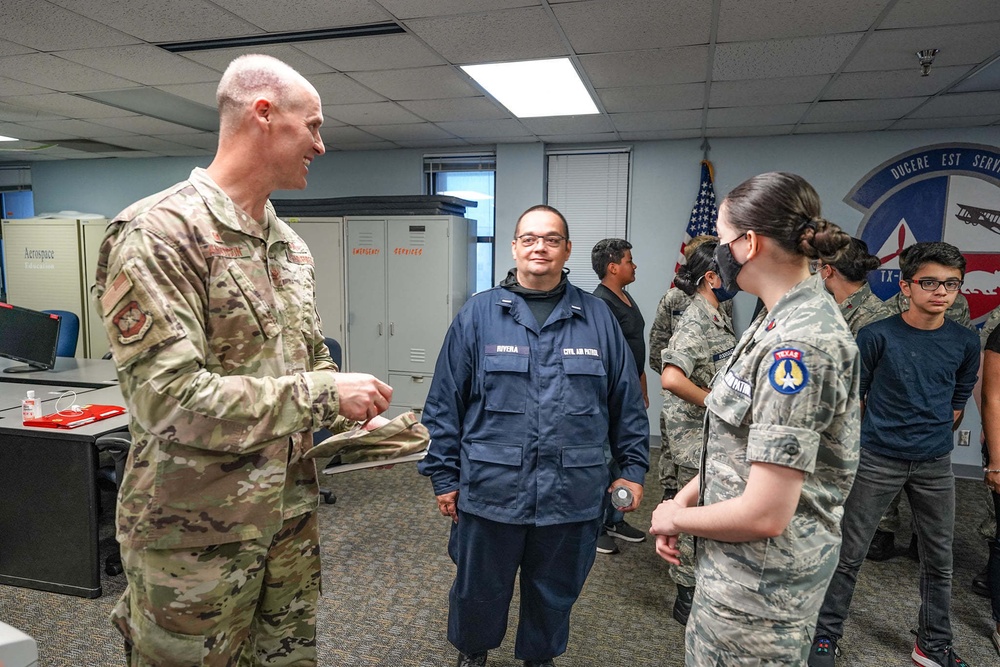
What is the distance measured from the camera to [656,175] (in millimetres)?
4957

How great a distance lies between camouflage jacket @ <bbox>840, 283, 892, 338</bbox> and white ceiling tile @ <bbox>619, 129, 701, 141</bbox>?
1956 millimetres

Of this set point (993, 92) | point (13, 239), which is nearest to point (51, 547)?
point (13, 239)

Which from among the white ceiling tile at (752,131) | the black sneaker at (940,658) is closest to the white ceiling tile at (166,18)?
the white ceiling tile at (752,131)

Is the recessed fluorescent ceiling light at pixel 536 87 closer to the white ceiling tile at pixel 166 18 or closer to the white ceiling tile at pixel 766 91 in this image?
the white ceiling tile at pixel 766 91

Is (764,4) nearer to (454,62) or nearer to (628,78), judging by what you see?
(628,78)

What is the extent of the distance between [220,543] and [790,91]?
12.0 feet

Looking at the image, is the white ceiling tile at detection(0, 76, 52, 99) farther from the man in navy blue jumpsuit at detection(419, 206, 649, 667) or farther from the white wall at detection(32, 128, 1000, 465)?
the man in navy blue jumpsuit at detection(419, 206, 649, 667)

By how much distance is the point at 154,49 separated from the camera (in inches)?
115

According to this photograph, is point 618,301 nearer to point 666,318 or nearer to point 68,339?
point 666,318

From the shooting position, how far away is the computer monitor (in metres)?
3.59

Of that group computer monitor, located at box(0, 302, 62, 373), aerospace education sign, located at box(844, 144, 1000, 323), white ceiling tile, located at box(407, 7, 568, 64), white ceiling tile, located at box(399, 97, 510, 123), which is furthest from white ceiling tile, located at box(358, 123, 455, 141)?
aerospace education sign, located at box(844, 144, 1000, 323)

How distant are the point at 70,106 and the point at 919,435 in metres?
5.04

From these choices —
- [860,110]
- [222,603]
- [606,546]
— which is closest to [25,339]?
[222,603]

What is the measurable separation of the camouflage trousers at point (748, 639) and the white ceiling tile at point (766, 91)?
2975mm
